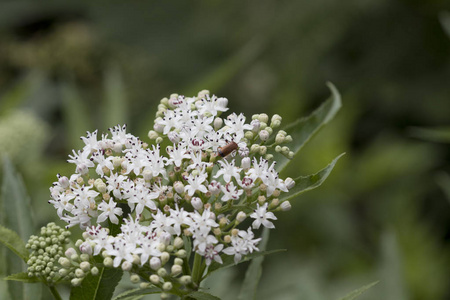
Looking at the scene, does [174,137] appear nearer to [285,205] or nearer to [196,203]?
[196,203]

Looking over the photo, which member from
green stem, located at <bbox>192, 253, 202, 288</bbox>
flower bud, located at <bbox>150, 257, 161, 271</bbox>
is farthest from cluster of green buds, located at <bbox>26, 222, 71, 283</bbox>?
green stem, located at <bbox>192, 253, 202, 288</bbox>

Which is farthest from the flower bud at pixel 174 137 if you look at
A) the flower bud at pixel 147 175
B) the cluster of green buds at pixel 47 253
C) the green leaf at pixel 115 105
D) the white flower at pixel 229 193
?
the green leaf at pixel 115 105

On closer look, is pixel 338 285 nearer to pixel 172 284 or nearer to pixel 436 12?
pixel 172 284

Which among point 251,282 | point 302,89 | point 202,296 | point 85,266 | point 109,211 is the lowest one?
point 251,282

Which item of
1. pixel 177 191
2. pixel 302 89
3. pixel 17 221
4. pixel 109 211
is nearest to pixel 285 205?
pixel 177 191

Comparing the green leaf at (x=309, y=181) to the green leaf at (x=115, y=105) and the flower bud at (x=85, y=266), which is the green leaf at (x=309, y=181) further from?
the green leaf at (x=115, y=105)

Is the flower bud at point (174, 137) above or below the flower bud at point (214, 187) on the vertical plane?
above

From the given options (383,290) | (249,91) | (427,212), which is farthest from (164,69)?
(383,290)
